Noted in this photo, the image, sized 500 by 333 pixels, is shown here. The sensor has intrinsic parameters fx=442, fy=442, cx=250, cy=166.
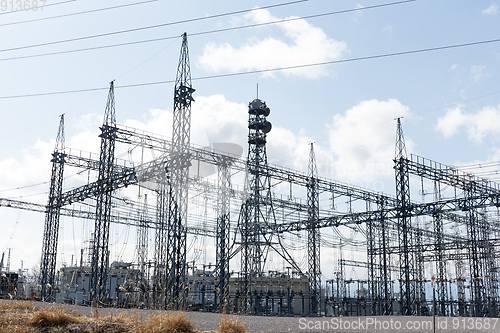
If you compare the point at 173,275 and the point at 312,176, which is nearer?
the point at 173,275

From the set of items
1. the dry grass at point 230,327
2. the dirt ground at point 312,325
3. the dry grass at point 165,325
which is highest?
the dry grass at point 165,325

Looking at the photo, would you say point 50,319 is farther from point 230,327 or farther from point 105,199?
point 105,199

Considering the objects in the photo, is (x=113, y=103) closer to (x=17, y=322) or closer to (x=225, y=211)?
(x=225, y=211)

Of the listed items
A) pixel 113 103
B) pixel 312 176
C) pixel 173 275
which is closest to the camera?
pixel 173 275

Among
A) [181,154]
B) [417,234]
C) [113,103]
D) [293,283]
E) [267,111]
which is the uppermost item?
[267,111]

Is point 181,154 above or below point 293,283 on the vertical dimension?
above

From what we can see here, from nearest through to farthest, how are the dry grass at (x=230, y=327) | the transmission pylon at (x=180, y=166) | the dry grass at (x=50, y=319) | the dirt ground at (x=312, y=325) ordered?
the dry grass at (x=230, y=327), the dry grass at (x=50, y=319), the dirt ground at (x=312, y=325), the transmission pylon at (x=180, y=166)

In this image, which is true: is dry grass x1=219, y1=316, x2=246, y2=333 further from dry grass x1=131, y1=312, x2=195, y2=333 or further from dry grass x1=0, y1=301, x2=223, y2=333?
dry grass x1=131, y1=312, x2=195, y2=333

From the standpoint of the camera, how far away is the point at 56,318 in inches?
352

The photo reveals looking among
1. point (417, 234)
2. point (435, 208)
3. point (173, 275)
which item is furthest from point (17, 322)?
point (417, 234)

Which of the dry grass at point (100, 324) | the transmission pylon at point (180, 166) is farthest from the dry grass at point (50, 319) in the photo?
the transmission pylon at point (180, 166)

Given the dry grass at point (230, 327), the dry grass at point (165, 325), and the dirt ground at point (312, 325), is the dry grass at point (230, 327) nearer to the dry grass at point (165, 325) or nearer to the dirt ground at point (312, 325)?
the dirt ground at point (312, 325)

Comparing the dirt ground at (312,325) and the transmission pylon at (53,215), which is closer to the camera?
the dirt ground at (312,325)

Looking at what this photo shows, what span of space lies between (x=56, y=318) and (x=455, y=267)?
2302 inches
